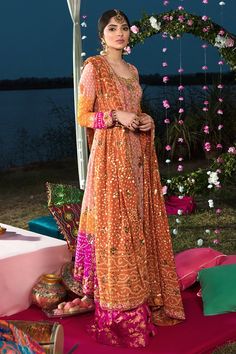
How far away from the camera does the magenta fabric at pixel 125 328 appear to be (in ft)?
11.5

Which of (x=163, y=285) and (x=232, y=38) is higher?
(x=232, y=38)

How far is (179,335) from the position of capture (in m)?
3.62

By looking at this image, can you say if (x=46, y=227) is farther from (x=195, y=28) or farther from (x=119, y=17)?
(x=195, y=28)

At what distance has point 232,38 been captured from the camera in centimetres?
576

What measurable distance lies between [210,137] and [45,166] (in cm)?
271

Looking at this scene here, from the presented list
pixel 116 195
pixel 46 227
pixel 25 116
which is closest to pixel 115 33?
pixel 116 195

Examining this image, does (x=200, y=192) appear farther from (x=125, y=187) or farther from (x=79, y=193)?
(x=125, y=187)

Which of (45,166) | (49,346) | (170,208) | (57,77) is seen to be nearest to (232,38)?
(170,208)

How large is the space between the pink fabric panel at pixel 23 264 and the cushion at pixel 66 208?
76 mm

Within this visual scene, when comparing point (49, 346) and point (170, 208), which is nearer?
point (49, 346)

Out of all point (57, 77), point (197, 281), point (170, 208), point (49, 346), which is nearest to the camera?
point (49, 346)

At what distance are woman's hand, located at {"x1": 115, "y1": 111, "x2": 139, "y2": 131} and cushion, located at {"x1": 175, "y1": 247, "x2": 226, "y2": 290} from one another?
1386mm

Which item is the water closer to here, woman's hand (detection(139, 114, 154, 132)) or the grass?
the grass

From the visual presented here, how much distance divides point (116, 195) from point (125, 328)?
689 mm
